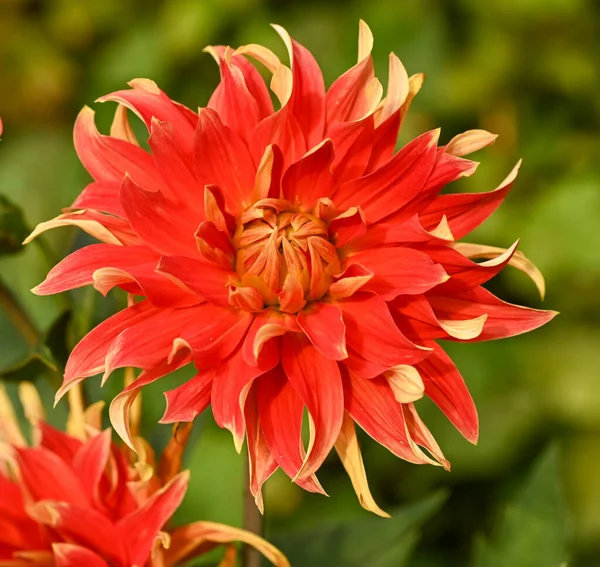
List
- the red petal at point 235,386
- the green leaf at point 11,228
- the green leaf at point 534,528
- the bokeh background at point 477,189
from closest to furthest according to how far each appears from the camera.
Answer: the red petal at point 235,386 < the green leaf at point 11,228 < the green leaf at point 534,528 < the bokeh background at point 477,189

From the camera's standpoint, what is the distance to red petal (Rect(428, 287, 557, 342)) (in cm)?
83

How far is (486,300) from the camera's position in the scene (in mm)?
841

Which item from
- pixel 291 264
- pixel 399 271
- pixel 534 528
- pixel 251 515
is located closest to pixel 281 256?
pixel 291 264

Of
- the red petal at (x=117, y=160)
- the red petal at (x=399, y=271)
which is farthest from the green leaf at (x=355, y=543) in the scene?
the red petal at (x=117, y=160)

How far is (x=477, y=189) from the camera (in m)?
1.93

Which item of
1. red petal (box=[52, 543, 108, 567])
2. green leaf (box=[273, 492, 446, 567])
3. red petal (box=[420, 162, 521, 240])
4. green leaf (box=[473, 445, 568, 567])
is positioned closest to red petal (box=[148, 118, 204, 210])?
red petal (box=[420, 162, 521, 240])

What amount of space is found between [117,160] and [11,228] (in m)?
0.25

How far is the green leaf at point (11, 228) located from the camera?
102 cm

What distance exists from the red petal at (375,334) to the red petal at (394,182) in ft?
0.31

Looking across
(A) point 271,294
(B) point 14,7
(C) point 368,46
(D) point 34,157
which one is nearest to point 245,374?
(A) point 271,294

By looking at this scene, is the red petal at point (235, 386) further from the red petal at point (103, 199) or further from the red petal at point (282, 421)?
the red petal at point (103, 199)

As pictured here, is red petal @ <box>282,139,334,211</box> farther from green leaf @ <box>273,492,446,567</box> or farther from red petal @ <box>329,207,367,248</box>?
green leaf @ <box>273,492,446,567</box>

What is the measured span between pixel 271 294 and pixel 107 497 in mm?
287

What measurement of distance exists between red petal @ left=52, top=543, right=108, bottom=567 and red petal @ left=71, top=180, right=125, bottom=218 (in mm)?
332
